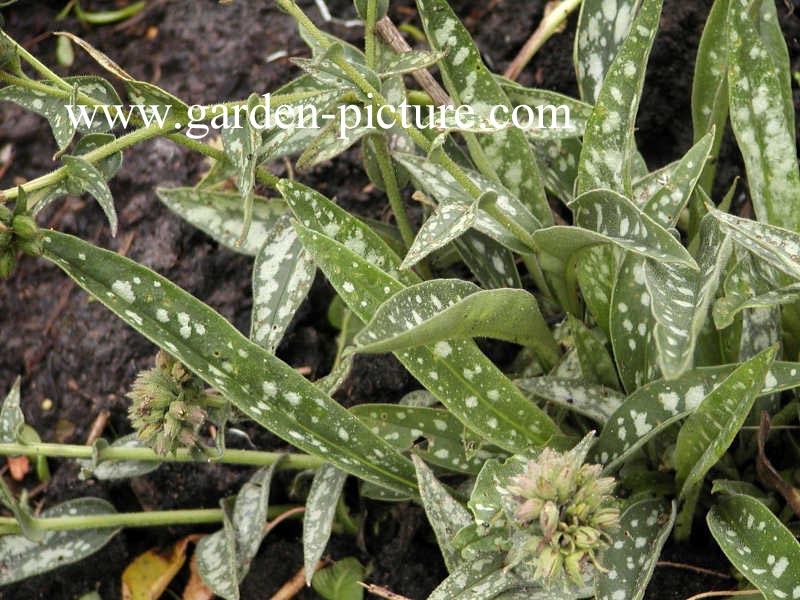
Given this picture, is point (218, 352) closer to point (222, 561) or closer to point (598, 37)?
point (222, 561)

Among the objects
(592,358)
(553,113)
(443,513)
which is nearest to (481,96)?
(553,113)

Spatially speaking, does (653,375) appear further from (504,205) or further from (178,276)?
(178,276)

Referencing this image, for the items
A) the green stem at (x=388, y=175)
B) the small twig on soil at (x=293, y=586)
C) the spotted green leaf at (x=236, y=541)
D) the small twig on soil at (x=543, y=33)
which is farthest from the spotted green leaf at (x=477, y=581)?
the small twig on soil at (x=543, y=33)

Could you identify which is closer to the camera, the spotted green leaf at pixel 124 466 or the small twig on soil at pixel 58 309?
the spotted green leaf at pixel 124 466

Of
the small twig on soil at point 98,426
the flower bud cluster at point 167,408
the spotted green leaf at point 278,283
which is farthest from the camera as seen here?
the small twig on soil at point 98,426

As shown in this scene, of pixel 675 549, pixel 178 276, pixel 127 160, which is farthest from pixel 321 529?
pixel 127 160

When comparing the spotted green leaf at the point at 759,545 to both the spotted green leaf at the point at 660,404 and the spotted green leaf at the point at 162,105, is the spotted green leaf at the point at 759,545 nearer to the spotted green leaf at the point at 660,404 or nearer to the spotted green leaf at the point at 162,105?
the spotted green leaf at the point at 660,404

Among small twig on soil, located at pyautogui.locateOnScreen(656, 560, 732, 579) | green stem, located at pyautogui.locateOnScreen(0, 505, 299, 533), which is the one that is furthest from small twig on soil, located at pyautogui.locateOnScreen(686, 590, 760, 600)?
green stem, located at pyautogui.locateOnScreen(0, 505, 299, 533)

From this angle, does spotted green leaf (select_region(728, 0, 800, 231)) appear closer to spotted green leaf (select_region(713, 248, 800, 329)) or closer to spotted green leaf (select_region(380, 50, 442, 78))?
spotted green leaf (select_region(713, 248, 800, 329))
